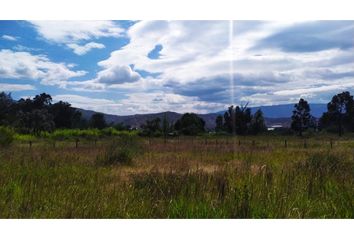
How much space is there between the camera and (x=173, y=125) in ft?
117

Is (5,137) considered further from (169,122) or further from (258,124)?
(258,124)

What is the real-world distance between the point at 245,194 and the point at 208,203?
0.40 m

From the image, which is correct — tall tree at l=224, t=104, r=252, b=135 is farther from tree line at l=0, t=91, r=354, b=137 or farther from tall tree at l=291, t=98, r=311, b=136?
tall tree at l=291, t=98, r=311, b=136

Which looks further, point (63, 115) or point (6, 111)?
point (63, 115)

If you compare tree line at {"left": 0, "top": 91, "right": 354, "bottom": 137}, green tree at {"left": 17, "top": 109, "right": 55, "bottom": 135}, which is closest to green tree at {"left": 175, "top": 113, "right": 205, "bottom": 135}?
tree line at {"left": 0, "top": 91, "right": 354, "bottom": 137}

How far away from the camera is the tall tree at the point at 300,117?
41.8 metres

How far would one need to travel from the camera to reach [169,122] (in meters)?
34.8

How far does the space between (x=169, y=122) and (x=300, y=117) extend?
1740cm

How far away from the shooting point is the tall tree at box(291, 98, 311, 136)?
4175 centimetres

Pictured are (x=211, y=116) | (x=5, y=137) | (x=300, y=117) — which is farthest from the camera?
(x=300, y=117)

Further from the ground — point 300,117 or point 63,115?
point 63,115

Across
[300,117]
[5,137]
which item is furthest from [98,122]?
[300,117]

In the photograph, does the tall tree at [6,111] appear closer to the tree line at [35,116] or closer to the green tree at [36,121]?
the tree line at [35,116]
